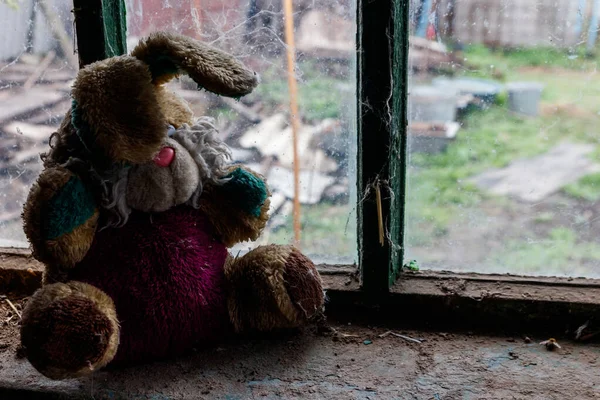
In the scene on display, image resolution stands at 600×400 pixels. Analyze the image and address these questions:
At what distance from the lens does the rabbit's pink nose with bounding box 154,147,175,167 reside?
859mm

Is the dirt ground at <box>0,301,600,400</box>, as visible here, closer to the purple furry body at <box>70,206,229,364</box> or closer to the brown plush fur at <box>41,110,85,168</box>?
the purple furry body at <box>70,206,229,364</box>

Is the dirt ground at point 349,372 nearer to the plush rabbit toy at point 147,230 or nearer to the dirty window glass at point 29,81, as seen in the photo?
the plush rabbit toy at point 147,230

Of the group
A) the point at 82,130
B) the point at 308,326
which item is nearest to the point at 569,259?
the point at 308,326

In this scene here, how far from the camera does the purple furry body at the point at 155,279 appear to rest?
0.88 meters

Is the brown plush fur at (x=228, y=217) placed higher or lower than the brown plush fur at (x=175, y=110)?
lower

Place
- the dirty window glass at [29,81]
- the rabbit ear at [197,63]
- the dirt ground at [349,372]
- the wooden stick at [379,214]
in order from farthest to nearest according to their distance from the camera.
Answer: the dirty window glass at [29,81], the wooden stick at [379,214], the dirt ground at [349,372], the rabbit ear at [197,63]

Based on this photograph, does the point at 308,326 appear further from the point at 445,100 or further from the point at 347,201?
the point at 445,100

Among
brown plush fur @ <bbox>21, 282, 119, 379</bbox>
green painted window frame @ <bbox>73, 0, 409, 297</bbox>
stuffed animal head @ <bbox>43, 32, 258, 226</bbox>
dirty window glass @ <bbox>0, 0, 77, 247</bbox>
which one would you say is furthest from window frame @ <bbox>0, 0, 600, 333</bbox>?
brown plush fur @ <bbox>21, 282, 119, 379</bbox>

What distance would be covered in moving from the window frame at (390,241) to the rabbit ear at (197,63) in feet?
0.73

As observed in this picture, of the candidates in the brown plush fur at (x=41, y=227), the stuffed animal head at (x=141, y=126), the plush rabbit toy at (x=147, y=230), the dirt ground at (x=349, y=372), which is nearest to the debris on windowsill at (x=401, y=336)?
the dirt ground at (x=349, y=372)

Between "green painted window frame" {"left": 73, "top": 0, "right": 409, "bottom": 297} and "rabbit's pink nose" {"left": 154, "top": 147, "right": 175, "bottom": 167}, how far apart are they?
0.25m

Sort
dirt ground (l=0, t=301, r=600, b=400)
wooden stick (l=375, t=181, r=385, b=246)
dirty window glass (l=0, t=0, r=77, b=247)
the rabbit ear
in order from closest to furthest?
1. the rabbit ear
2. dirt ground (l=0, t=301, r=600, b=400)
3. wooden stick (l=375, t=181, r=385, b=246)
4. dirty window glass (l=0, t=0, r=77, b=247)

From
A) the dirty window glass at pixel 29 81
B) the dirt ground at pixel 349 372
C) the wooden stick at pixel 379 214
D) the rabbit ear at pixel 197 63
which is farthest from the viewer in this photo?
the dirty window glass at pixel 29 81

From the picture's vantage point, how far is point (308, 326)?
1049mm
